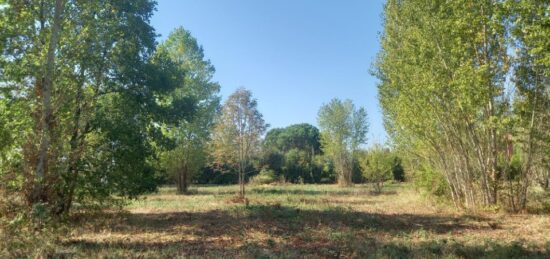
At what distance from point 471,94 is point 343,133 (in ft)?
96.3

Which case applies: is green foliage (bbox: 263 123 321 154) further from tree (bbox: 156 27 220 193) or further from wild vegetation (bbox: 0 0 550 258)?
wild vegetation (bbox: 0 0 550 258)

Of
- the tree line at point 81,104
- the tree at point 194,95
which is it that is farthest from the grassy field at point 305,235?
the tree at point 194,95

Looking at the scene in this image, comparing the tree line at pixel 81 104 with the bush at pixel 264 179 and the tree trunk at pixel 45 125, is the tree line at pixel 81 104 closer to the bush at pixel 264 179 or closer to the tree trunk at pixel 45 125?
the tree trunk at pixel 45 125

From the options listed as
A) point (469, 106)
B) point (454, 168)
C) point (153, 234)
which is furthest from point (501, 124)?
point (153, 234)

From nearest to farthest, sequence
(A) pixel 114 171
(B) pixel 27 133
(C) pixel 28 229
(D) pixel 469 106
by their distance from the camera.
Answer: (C) pixel 28 229
(B) pixel 27 133
(A) pixel 114 171
(D) pixel 469 106

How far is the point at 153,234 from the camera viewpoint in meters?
9.70

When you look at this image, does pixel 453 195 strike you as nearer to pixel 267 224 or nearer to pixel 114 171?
pixel 267 224

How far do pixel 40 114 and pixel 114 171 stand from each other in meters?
2.98

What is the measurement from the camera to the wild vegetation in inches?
290

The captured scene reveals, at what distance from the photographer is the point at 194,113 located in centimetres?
1469

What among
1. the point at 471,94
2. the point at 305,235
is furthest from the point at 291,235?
the point at 471,94

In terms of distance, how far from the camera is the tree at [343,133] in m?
40.5

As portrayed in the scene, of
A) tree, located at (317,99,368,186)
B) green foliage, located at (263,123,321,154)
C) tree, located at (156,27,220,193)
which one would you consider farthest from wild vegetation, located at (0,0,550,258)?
green foliage, located at (263,123,321,154)

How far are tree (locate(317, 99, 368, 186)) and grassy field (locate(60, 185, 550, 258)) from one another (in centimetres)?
2668
